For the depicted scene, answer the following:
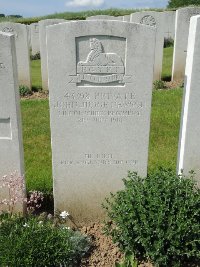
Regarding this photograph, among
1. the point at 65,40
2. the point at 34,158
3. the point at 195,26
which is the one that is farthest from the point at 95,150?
the point at 34,158

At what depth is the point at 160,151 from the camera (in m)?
5.81

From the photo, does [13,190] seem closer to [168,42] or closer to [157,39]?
[157,39]

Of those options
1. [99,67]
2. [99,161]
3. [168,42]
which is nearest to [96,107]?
[99,67]

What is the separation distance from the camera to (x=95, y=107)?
3807 mm

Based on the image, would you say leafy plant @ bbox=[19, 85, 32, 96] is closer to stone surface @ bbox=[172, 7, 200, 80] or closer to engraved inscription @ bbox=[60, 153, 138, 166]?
stone surface @ bbox=[172, 7, 200, 80]

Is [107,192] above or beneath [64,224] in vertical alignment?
above

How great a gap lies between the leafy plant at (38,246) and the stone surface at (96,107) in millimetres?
647

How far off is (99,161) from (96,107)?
0.62 meters

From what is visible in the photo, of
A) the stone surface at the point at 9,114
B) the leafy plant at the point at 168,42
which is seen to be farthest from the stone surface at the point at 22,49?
the leafy plant at the point at 168,42

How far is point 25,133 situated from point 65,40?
11.6 ft

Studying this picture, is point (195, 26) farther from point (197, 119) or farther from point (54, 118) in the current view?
point (54, 118)

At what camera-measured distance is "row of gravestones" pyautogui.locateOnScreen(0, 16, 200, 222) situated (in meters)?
3.56

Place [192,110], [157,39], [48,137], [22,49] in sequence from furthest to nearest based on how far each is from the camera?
[157,39] < [22,49] < [48,137] < [192,110]

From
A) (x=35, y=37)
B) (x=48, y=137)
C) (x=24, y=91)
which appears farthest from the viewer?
(x=35, y=37)
